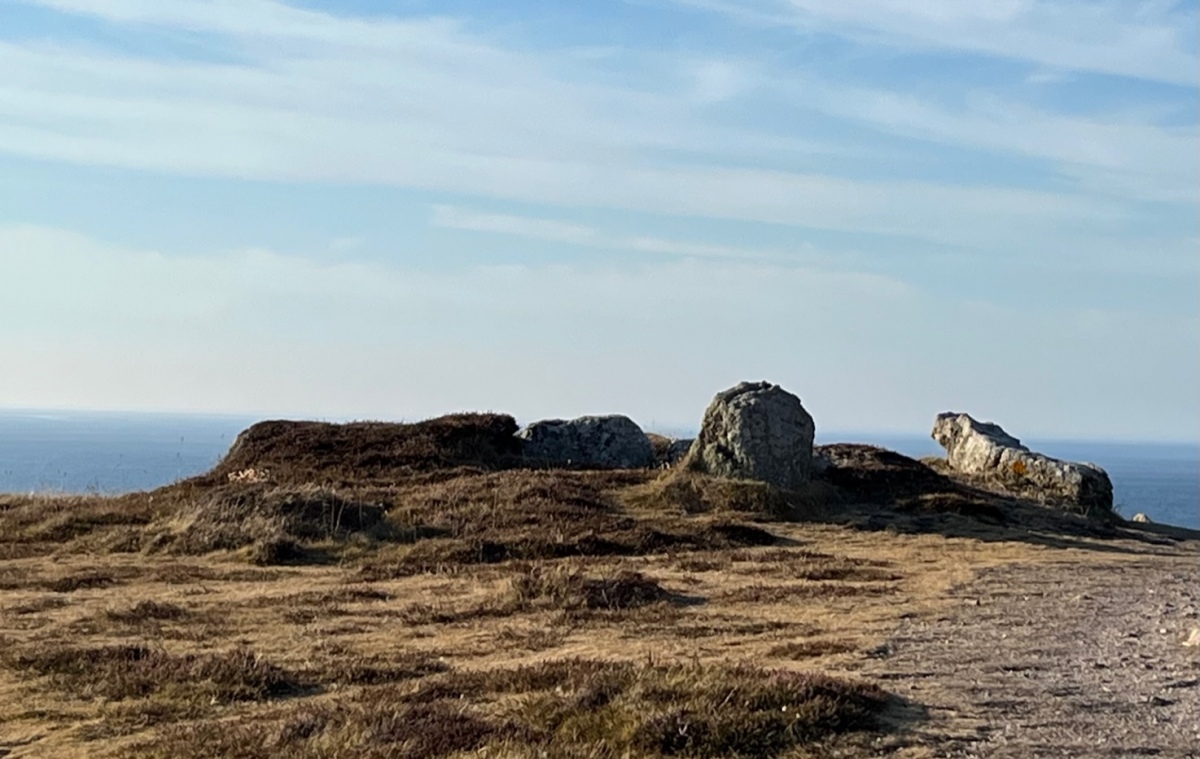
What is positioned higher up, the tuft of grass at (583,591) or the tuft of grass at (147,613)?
the tuft of grass at (583,591)

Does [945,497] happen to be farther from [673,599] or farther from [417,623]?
[417,623]

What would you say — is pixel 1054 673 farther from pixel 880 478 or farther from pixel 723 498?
pixel 880 478

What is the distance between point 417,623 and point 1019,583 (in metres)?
7.37

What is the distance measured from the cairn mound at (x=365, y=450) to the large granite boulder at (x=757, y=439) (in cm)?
566

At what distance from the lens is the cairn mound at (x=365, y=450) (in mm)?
27141

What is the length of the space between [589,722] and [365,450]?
2173 cm

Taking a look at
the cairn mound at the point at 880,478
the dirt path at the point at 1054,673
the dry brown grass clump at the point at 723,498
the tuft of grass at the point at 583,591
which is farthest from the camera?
the cairn mound at the point at 880,478

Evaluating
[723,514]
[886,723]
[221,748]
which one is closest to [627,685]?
[886,723]

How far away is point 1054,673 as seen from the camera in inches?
363

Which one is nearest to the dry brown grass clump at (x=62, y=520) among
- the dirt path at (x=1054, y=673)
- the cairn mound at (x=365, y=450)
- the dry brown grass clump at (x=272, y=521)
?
the dry brown grass clump at (x=272, y=521)

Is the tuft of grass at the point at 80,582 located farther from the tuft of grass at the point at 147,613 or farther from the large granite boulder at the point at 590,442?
the large granite boulder at the point at 590,442

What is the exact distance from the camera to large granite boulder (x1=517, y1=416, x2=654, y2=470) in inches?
1212

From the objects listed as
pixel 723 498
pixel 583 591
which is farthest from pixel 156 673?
pixel 723 498

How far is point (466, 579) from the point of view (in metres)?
16.0
